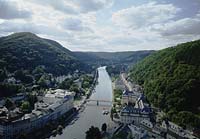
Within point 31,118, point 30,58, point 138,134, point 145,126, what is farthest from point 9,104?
point 30,58

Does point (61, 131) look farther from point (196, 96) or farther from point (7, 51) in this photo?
point (7, 51)

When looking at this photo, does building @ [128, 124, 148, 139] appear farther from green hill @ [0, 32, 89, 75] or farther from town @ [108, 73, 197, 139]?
green hill @ [0, 32, 89, 75]

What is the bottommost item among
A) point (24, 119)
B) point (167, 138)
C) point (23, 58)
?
point (167, 138)

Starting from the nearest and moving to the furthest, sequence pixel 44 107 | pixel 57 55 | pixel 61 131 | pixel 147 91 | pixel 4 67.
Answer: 1. pixel 61 131
2. pixel 44 107
3. pixel 147 91
4. pixel 4 67
5. pixel 57 55

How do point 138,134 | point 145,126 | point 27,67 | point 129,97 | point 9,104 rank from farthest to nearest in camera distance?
point 27,67 < point 129,97 < point 9,104 < point 145,126 < point 138,134

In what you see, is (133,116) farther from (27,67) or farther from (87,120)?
(27,67)

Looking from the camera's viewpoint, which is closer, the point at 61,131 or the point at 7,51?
the point at 61,131

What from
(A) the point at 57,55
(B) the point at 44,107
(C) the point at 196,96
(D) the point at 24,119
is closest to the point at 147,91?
(C) the point at 196,96
